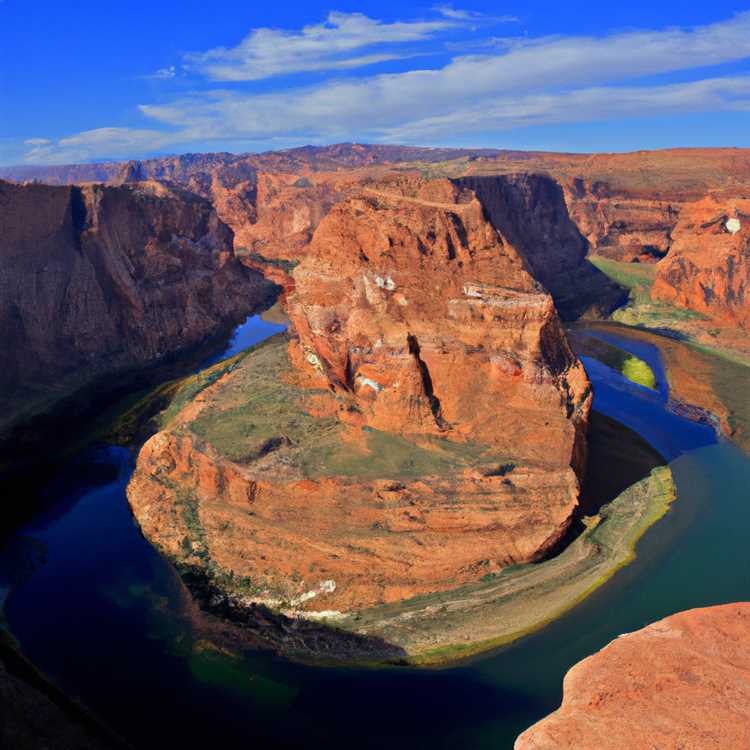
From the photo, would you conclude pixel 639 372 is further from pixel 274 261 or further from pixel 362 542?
pixel 274 261

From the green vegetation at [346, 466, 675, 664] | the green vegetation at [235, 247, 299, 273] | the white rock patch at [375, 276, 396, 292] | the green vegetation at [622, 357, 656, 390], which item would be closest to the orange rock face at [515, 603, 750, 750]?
the green vegetation at [346, 466, 675, 664]

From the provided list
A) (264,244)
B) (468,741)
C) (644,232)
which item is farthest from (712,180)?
(468,741)

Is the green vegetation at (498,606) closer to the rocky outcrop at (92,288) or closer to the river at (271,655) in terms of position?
the river at (271,655)

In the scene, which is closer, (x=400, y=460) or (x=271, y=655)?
(x=271, y=655)

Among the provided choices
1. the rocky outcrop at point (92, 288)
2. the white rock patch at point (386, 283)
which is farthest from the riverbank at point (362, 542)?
the rocky outcrop at point (92, 288)

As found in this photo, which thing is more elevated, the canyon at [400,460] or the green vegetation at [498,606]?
the canyon at [400,460]

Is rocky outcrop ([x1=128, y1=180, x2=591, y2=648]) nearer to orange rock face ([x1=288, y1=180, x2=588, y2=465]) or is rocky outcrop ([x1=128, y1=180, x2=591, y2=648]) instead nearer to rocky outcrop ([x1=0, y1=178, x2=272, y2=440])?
orange rock face ([x1=288, y1=180, x2=588, y2=465])

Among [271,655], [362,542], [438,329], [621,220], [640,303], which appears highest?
[621,220]

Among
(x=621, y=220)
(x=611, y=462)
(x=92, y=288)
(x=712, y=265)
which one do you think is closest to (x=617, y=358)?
(x=712, y=265)
